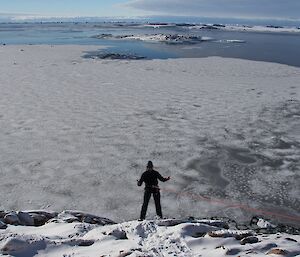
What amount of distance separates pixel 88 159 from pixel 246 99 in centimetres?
1066

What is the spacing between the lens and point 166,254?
252 inches

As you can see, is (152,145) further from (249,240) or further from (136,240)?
(249,240)

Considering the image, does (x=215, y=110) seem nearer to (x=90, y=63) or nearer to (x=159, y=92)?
(x=159, y=92)

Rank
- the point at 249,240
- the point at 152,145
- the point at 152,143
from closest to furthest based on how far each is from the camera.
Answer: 1. the point at 249,240
2. the point at 152,145
3. the point at 152,143

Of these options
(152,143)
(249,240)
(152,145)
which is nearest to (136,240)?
(249,240)

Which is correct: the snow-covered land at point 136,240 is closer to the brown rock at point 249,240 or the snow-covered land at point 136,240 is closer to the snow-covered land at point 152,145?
the brown rock at point 249,240

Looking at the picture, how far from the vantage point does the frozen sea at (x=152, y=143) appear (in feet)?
32.1

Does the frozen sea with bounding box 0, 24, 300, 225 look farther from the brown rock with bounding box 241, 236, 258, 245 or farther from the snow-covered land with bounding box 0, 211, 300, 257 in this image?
the brown rock with bounding box 241, 236, 258, 245

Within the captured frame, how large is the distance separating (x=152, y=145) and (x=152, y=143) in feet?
0.62

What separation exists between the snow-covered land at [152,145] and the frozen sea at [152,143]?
0.11ft

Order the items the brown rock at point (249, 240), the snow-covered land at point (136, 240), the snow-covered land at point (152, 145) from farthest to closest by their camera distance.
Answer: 1. the snow-covered land at point (152, 145)
2. the brown rock at point (249, 240)
3. the snow-covered land at point (136, 240)

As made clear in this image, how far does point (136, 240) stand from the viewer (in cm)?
691

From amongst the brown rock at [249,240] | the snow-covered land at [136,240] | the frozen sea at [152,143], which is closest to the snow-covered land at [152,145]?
the frozen sea at [152,143]

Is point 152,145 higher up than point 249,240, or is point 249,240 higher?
point 249,240
